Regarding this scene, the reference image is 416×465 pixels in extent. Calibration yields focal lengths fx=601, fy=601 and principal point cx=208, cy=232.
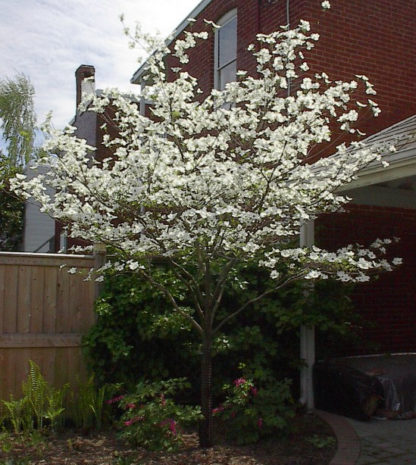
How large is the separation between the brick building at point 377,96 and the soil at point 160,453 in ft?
5.85

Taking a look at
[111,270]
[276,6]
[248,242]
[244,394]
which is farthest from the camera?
[276,6]

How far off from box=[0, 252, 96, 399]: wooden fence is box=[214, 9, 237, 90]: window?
5.55 m

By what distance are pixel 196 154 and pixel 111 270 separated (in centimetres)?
147

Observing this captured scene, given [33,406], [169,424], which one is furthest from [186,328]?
[33,406]

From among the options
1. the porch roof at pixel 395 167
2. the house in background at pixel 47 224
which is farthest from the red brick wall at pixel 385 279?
the house in background at pixel 47 224

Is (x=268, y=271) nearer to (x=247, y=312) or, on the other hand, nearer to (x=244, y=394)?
(x=247, y=312)

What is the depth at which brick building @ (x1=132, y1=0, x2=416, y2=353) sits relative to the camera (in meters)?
8.20

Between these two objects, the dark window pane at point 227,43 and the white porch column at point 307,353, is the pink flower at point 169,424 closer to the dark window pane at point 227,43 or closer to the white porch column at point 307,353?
the white porch column at point 307,353

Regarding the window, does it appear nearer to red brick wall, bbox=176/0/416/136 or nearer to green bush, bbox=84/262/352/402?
red brick wall, bbox=176/0/416/136

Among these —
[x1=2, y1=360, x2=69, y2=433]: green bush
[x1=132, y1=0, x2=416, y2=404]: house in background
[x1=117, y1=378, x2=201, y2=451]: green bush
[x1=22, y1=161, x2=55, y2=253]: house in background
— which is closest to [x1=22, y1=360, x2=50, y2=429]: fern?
[x1=2, y1=360, x2=69, y2=433]: green bush

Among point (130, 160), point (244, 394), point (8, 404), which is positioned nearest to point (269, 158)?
point (130, 160)

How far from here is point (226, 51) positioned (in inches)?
439

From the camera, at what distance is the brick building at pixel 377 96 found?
8.20 meters

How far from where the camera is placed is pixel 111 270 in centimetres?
608
